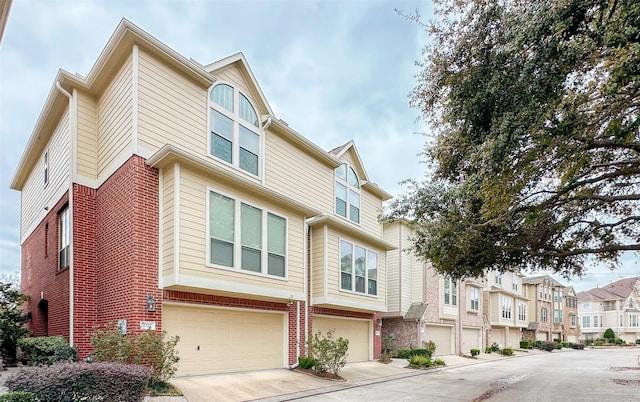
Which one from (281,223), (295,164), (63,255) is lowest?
(63,255)

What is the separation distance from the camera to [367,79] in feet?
56.9

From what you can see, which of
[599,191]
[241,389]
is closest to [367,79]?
[599,191]

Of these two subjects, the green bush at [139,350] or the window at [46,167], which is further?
the window at [46,167]

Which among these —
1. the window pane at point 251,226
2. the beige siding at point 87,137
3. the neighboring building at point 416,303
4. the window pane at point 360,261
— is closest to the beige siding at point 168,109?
the window pane at point 251,226

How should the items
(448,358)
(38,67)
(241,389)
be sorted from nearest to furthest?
(241,389)
(38,67)
(448,358)

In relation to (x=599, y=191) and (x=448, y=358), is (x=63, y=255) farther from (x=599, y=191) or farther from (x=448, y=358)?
(x=448, y=358)

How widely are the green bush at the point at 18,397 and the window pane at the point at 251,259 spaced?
20.6 ft

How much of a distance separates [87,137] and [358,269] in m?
11.7

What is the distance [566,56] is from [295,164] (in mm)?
10821

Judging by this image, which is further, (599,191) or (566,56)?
(599,191)

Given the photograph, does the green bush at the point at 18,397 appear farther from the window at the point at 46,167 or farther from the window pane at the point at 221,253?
the window at the point at 46,167

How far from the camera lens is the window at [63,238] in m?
12.5

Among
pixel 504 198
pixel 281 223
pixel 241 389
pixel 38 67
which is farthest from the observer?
pixel 38 67

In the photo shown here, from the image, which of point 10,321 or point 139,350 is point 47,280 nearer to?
point 10,321
